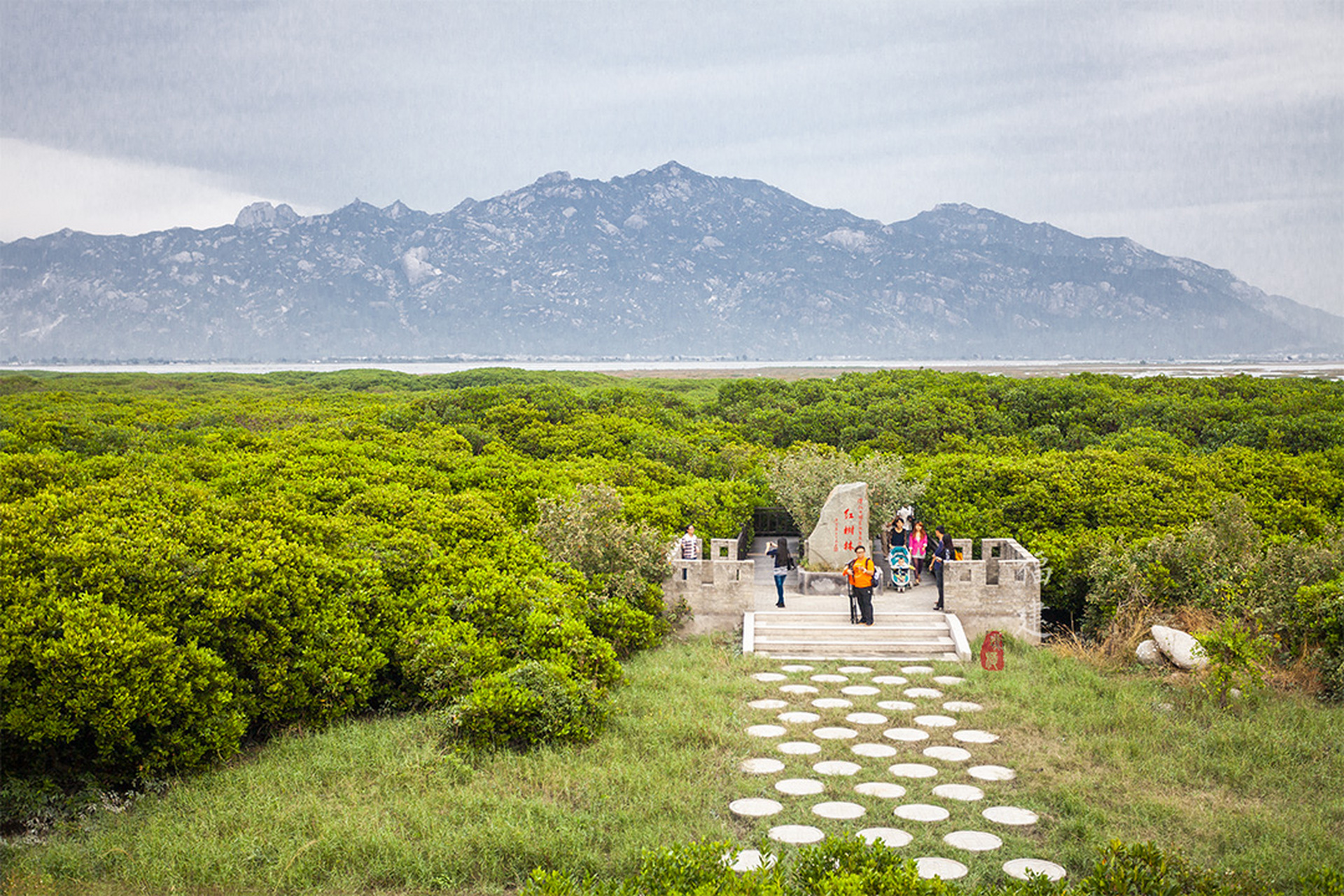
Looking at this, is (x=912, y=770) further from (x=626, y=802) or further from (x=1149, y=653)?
(x=1149, y=653)

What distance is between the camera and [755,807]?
1023cm

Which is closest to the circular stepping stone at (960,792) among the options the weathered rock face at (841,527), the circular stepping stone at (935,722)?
the circular stepping stone at (935,722)

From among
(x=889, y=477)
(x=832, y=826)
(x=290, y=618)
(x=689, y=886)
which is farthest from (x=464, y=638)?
(x=889, y=477)

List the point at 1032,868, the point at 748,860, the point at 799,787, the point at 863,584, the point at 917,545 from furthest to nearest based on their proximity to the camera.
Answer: the point at 917,545 → the point at 863,584 → the point at 799,787 → the point at 748,860 → the point at 1032,868

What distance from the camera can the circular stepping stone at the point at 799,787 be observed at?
35.1 ft

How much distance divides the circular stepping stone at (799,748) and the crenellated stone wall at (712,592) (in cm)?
750

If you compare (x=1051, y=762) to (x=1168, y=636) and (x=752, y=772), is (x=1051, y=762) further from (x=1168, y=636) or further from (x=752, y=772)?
(x=1168, y=636)

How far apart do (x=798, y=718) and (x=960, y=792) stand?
340cm

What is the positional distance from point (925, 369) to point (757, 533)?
101 ft

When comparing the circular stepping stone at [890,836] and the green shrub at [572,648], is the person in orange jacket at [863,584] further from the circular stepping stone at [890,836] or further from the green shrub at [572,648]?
the circular stepping stone at [890,836]

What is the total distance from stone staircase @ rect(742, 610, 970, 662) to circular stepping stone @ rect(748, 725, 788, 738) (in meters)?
4.68

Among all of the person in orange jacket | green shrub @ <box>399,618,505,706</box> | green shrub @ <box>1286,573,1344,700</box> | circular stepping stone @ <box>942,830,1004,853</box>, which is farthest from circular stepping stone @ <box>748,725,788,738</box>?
green shrub @ <box>1286,573,1344,700</box>

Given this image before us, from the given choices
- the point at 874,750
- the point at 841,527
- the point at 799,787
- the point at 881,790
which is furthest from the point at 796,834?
the point at 841,527

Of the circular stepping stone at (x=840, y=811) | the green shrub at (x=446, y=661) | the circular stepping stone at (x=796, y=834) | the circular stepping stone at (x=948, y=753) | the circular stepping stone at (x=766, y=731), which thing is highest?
the green shrub at (x=446, y=661)
